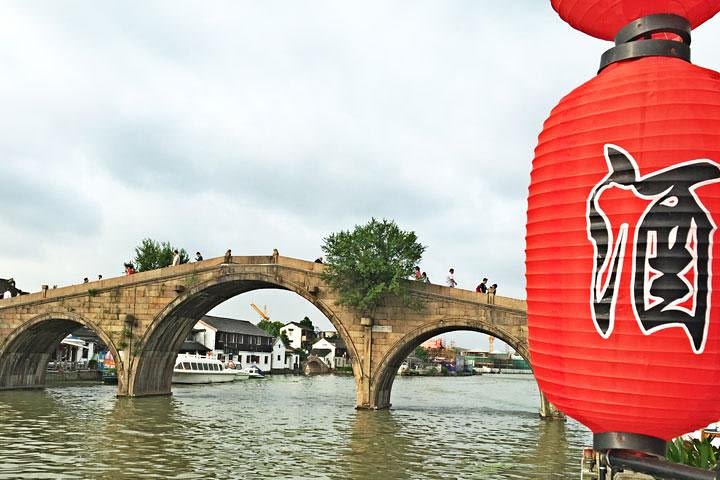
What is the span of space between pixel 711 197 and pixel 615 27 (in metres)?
1.09

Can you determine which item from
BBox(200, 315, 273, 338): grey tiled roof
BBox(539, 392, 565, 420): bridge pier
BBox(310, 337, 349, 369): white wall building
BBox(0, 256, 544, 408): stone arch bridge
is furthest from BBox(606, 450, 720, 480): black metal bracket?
BBox(310, 337, 349, 369): white wall building

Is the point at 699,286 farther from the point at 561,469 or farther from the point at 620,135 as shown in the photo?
the point at 561,469

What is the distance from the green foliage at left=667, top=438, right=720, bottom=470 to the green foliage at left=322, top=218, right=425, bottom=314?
600 inches

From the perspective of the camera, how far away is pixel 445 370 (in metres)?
83.2

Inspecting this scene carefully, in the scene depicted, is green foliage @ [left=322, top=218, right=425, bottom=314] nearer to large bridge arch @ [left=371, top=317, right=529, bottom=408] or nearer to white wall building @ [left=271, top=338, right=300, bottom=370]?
large bridge arch @ [left=371, top=317, right=529, bottom=408]

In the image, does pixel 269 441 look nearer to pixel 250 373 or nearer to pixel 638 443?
pixel 638 443

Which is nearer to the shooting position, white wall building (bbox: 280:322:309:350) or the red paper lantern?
the red paper lantern

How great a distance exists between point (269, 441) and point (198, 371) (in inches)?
971

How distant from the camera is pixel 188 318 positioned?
29.0 metres

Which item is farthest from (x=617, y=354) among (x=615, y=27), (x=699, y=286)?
(x=615, y=27)

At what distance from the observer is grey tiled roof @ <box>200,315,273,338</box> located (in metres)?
57.1

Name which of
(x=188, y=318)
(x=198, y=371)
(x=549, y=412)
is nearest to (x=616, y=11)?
(x=549, y=412)

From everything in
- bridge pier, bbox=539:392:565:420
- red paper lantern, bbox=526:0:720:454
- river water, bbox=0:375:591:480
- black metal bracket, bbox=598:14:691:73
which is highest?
black metal bracket, bbox=598:14:691:73

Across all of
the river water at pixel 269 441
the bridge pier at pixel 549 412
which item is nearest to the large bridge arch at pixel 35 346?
the river water at pixel 269 441
